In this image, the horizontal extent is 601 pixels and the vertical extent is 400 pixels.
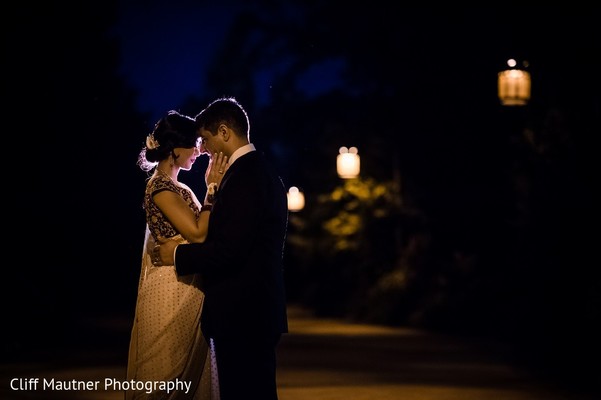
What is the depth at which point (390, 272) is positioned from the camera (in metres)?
27.3

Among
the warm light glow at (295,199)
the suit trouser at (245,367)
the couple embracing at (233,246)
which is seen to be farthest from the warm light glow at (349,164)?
the suit trouser at (245,367)

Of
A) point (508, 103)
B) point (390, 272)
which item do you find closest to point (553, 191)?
point (508, 103)

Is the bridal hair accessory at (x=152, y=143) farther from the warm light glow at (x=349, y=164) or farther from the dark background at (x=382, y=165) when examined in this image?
the warm light glow at (x=349, y=164)

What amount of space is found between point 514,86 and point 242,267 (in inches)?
568

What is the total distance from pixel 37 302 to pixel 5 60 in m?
3.69

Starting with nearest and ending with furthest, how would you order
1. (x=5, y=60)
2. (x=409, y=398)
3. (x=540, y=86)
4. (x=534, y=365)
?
(x=409, y=398), (x=534, y=365), (x=5, y=60), (x=540, y=86)

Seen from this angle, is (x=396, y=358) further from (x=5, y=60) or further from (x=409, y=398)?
(x=5, y=60)

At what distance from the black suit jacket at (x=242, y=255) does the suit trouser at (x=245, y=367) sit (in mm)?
50

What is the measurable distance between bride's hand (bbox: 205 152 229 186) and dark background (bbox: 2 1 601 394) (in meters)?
7.48

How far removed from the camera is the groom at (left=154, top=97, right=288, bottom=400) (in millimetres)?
6160

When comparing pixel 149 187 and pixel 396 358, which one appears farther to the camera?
pixel 396 358

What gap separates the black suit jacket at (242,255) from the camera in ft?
20.2

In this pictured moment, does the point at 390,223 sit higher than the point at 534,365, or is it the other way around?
the point at 390,223

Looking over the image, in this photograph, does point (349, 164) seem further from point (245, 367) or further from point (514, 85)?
point (245, 367)
